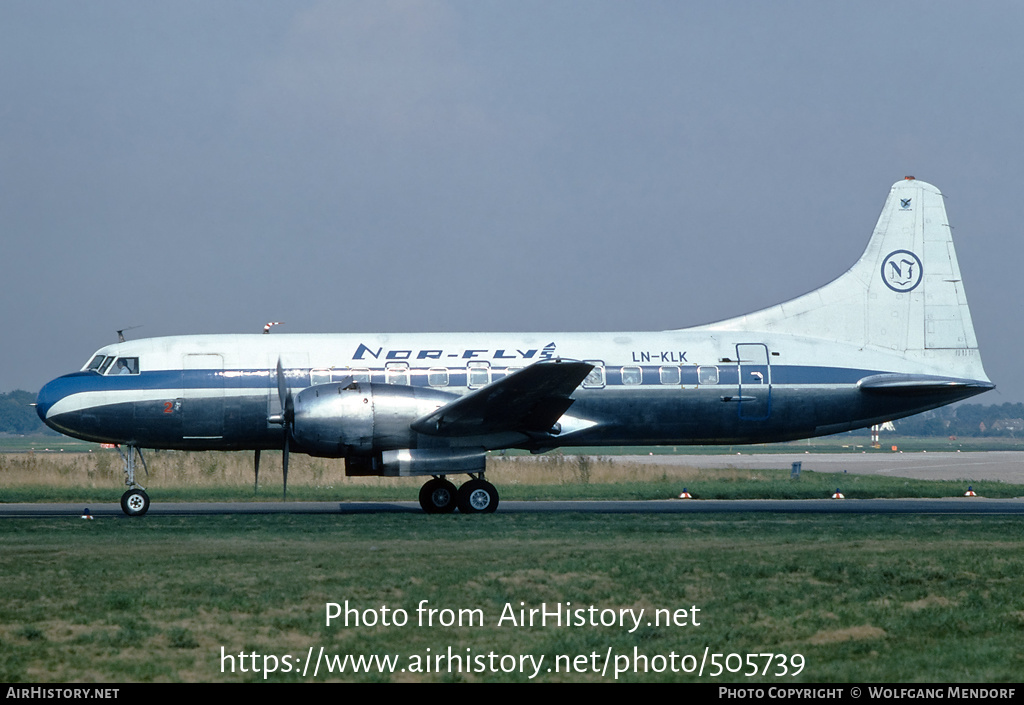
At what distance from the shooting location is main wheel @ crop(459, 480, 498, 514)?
24.5 meters

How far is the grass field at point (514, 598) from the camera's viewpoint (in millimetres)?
9703

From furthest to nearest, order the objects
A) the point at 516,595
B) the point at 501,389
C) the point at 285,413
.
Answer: the point at 285,413 → the point at 501,389 → the point at 516,595

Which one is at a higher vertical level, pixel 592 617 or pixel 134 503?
pixel 134 503

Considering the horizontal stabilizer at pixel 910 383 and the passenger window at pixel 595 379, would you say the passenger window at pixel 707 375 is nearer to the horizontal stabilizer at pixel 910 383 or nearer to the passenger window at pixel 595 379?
the passenger window at pixel 595 379

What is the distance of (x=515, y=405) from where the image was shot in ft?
77.0

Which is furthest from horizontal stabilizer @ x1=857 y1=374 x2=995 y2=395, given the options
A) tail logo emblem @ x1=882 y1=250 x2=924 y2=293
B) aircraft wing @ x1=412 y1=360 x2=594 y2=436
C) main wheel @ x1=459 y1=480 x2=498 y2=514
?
main wheel @ x1=459 y1=480 x2=498 y2=514

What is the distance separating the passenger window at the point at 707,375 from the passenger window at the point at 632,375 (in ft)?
4.87

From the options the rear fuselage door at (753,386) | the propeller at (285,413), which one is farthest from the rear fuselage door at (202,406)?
the rear fuselage door at (753,386)

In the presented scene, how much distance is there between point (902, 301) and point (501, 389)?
12.1 meters

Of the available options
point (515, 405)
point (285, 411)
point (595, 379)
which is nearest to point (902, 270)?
point (595, 379)

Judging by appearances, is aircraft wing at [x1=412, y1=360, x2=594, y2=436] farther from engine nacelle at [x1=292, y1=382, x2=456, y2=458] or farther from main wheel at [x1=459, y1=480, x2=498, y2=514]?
main wheel at [x1=459, y1=480, x2=498, y2=514]

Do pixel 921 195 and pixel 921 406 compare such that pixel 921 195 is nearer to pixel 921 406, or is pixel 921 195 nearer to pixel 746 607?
pixel 921 406

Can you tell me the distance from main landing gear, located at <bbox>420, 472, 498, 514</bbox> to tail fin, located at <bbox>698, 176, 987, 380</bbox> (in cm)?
775

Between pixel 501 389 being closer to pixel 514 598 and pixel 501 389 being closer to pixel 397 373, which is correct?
pixel 397 373
